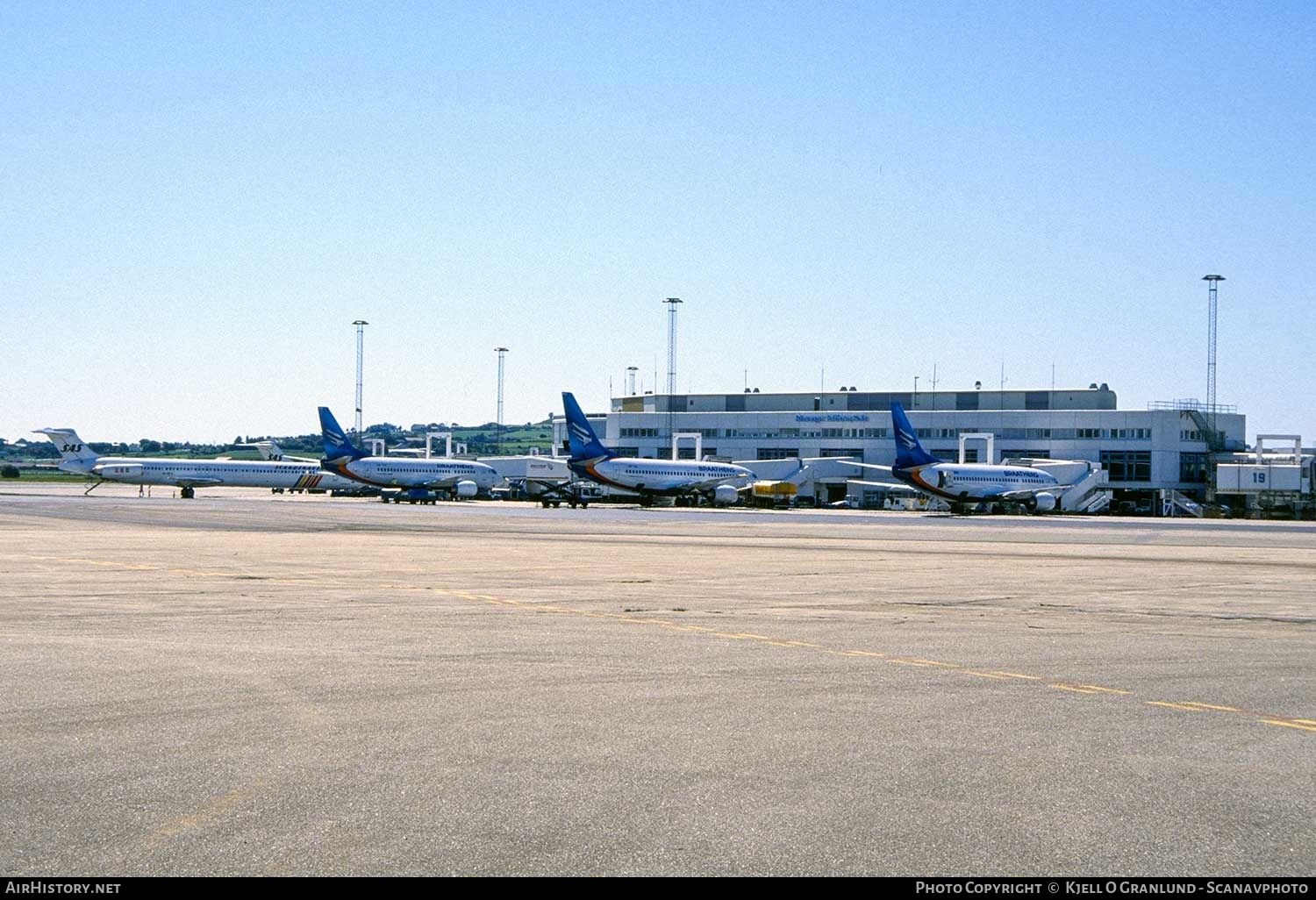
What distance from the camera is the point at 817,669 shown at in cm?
1489

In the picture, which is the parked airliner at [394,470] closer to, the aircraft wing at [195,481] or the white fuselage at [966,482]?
the aircraft wing at [195,481]

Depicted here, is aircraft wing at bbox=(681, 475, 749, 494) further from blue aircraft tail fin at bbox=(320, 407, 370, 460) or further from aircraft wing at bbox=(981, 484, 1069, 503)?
blue aircraft tail fin at bbox=(320, 407, 370, 460)

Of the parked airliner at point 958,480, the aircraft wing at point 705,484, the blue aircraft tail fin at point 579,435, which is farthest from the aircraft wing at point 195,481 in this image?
the parked airliner at point 958,480

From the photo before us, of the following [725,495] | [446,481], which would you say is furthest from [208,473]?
[725,495]

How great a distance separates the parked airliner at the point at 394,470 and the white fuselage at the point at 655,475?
2114 cm

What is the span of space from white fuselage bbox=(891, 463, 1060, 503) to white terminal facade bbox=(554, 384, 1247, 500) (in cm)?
2617

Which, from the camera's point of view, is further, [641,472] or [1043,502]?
[641,472]

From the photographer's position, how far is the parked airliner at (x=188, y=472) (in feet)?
395

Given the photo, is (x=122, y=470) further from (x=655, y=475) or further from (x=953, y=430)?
(x=953, y=430)

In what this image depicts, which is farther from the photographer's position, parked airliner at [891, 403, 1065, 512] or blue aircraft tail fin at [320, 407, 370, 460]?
blue aircraft tail fin at [320, 407, 370, 460]

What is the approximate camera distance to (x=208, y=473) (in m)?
125

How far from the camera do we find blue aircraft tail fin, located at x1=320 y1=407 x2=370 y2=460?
384 feet

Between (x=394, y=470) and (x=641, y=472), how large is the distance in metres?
28.0

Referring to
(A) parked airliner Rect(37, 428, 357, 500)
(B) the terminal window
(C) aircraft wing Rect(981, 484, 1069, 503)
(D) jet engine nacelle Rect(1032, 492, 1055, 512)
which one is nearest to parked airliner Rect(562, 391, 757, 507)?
(C) aircraft wing Rect(981, 484, 1069, 503)
